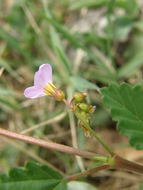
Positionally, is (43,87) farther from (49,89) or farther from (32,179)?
(32,179)

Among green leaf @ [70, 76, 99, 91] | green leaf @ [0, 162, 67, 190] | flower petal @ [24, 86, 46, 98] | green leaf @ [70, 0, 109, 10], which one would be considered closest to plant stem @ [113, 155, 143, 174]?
green leaf @ [0, 162, 67, 190]

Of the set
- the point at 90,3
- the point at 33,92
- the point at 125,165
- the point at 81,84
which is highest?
the point at 90,3

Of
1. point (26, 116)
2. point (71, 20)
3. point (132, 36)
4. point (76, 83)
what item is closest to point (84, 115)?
point (76, 83)

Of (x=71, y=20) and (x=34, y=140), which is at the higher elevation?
(x=71, y=20)

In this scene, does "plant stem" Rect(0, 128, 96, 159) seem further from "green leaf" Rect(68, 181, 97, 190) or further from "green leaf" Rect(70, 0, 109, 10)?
"green leaf" Rect(70, 0, 109, 10)

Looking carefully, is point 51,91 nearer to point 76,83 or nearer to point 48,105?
point 76,83

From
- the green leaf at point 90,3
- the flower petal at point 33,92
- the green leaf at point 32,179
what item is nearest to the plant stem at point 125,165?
the green leaf at point 32,179

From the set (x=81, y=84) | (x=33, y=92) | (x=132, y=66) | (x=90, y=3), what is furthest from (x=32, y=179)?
(x=90, y=3)

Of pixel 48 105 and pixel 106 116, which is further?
pixel 48 105
